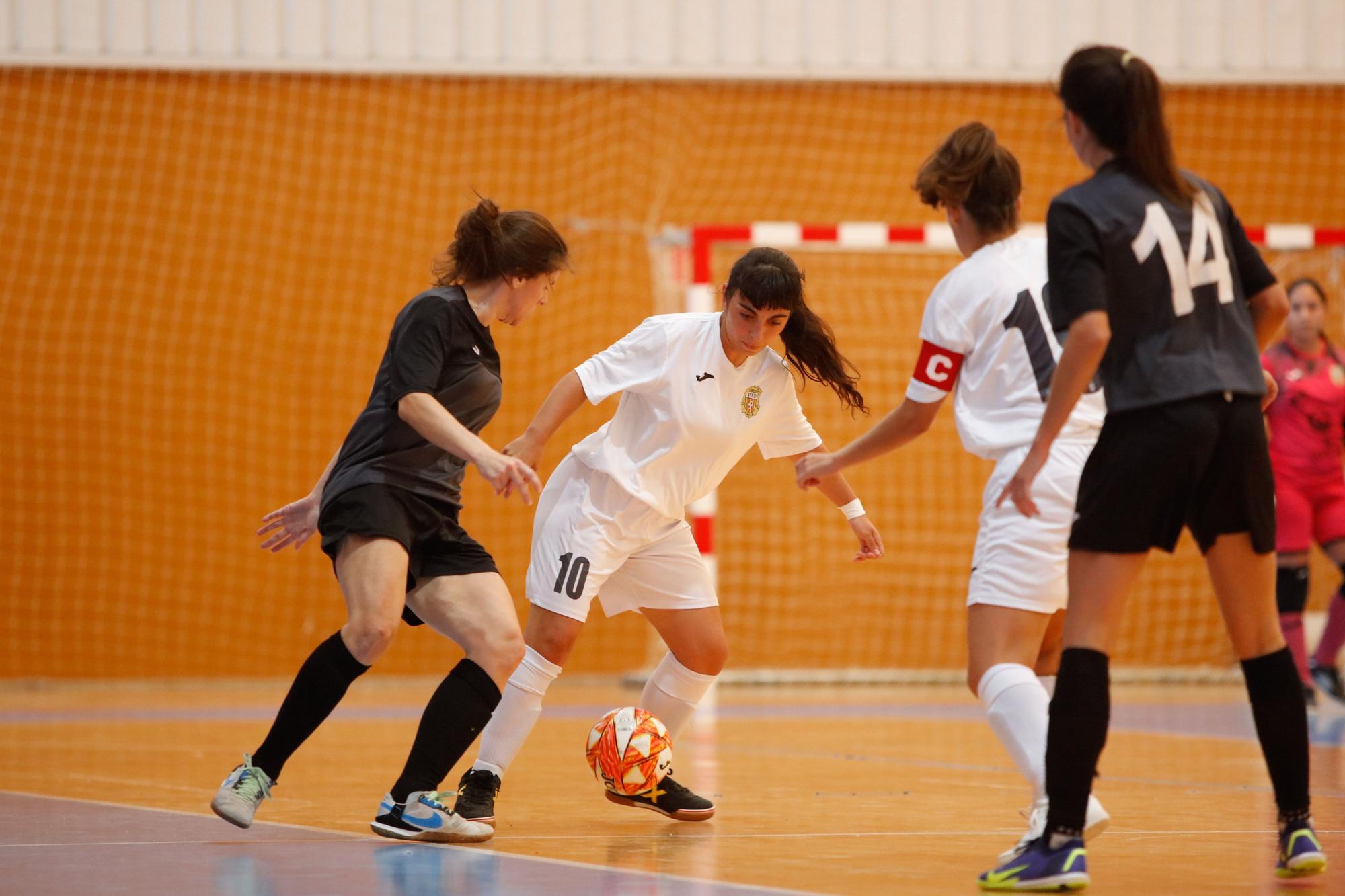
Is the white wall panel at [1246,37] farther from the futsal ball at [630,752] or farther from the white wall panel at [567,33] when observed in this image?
the futsal ball at [630,752]

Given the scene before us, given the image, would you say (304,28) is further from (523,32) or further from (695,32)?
(695,32)

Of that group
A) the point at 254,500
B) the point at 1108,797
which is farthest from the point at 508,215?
the point at 254,500

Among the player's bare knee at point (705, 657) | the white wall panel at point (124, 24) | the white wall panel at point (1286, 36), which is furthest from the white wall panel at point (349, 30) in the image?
the player's bare knee at point (705, 657)

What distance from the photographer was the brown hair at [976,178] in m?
3.66

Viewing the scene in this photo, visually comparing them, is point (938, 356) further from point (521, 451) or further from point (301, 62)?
point (301, 62)

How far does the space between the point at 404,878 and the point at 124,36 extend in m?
8.23

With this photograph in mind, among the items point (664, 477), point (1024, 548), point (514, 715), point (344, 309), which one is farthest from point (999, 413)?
point (344, 309)

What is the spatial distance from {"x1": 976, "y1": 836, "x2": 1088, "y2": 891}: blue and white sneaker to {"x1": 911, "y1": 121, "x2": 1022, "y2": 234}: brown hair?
1.44 meters

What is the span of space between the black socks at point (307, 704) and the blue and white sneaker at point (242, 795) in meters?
0.04

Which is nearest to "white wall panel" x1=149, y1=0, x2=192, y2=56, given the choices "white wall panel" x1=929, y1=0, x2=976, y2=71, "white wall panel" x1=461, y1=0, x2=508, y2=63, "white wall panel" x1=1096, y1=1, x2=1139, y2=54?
"white wall panel" x1=461, y1=0, x2=508, y2=63

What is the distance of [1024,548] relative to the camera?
11.6 ft

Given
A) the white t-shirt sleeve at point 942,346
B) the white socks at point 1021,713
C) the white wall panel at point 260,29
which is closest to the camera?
the white socks at point 1021,713

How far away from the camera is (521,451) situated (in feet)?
13.3

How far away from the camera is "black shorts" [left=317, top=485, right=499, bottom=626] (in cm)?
393
